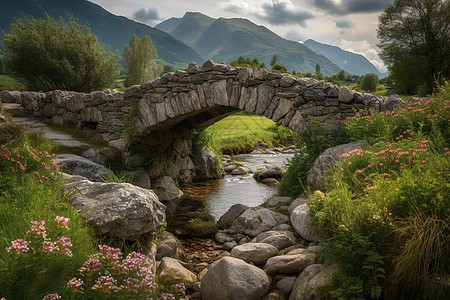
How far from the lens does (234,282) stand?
14.6 feet

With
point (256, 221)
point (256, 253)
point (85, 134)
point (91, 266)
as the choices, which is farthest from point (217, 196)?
point (91, 266)

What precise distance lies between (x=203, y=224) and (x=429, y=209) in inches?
214

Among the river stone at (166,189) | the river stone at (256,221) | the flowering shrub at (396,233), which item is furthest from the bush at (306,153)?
the river stone at (166,189)

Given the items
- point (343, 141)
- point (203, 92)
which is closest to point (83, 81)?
point (203, 92)

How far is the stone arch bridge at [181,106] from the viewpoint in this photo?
8.55 meters

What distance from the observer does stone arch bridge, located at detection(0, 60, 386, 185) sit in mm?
8547

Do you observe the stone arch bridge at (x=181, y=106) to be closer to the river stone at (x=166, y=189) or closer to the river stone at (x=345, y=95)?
the river stone at (x=345, y=95)

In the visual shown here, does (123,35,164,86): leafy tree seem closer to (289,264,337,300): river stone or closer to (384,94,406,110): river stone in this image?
(384,94,406,110): river stone

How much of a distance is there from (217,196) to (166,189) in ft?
5.79

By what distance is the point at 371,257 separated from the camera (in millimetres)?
3625

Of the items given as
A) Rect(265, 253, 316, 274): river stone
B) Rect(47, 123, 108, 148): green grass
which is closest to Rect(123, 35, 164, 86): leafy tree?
Rect(47, 123, 108, 148): green grass

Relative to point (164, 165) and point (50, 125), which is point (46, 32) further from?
point (164, 165)

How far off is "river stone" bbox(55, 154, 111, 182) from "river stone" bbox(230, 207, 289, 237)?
3.28 m

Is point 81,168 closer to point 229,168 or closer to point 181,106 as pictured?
point 181,106
